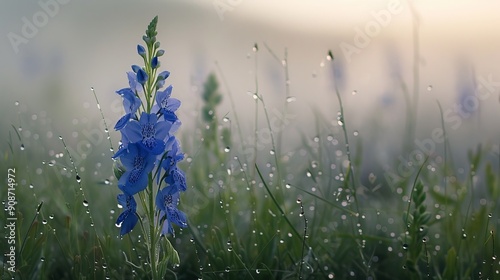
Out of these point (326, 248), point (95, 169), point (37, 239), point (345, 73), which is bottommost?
point (326, 248)

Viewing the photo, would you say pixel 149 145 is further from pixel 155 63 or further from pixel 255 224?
pixel 255 224

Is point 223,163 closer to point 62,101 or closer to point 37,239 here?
point 37,239

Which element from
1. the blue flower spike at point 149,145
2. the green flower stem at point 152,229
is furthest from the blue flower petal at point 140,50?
the green flower stem at point 152,229

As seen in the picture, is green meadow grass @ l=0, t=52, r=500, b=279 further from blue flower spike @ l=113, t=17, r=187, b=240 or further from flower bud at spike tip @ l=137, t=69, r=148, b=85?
flower bud at spike tip @ l=137, t=69, r=148, b=85

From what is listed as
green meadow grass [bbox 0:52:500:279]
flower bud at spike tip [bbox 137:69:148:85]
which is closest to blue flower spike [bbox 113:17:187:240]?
flower bud at spike tip [bbox 137:69:148:85]

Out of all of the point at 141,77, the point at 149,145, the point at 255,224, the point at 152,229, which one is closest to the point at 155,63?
the point at 141,77

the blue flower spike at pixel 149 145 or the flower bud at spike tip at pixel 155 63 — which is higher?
the flower bud at spike tip at pixel 155 63

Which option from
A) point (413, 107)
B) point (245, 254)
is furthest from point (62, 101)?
point (245, 254)

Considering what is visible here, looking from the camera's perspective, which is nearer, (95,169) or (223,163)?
(223,163)

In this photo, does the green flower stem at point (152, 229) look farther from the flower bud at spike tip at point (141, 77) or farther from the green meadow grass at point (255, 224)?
the flower bud at spike tip at point (141, 77)
